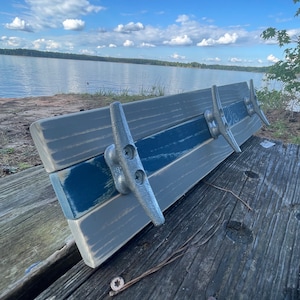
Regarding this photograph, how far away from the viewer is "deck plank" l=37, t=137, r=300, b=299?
2.27 feet

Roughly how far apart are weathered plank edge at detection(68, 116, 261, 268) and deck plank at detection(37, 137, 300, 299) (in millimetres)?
54

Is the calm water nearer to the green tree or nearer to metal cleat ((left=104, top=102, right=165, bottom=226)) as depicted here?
the green tree

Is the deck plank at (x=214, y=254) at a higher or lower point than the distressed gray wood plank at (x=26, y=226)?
lower

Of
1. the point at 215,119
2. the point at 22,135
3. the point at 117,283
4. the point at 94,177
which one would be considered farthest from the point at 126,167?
the point at 22,135

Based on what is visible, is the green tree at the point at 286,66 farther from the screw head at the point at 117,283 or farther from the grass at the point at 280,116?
the screw head at the point at 117,283

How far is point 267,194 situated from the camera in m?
1.27

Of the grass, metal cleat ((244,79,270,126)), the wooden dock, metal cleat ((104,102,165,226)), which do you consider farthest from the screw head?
the grass

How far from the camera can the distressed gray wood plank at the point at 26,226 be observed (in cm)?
75

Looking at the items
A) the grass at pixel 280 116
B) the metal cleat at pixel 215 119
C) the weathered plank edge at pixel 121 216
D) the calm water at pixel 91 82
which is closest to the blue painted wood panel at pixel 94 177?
the weathered plank edge at pixel 121 216

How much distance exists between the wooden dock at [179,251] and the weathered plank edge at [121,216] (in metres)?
0.05

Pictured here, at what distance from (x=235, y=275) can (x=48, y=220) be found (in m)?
0.71

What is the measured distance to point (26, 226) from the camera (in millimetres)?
914

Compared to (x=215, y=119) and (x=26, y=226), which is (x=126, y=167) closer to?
(x=26, y=226)

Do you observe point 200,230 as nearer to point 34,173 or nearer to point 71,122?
point 71,122
